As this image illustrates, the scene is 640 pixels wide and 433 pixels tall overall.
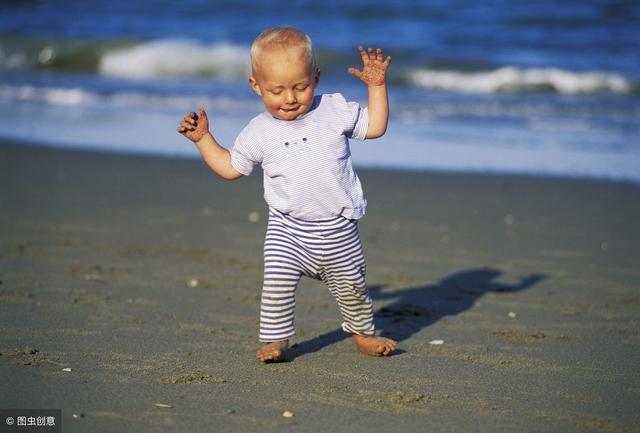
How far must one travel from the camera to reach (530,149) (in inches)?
375

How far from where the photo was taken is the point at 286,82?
11.9 feet

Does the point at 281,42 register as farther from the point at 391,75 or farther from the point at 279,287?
the point at 391,75

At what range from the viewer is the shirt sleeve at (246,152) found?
380 centimetres

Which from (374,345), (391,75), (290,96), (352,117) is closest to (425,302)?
(374,345)

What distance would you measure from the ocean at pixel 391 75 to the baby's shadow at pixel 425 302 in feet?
10.1

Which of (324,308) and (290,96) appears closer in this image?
(290,96)

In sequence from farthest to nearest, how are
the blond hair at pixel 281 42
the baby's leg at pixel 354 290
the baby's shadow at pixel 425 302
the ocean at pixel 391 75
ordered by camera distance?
the ocean at pixel 391 75 < the baby's shadow at pixel 425 302 < the baby's leg at pixel 354 290 < the blond hair at pixel 281 42

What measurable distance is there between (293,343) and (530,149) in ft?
19.5

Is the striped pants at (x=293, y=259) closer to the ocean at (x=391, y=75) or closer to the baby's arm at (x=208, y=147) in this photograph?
the baby's arm at (x=208, y=147)

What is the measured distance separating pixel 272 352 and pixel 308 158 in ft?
2.57

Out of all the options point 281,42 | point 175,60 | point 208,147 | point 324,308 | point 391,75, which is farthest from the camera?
point 175,60

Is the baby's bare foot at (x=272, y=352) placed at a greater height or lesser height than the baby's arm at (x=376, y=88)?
lesser

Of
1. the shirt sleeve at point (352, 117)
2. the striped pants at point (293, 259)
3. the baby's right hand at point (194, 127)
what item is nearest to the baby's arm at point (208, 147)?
the baby's right hand at point (194, 127)

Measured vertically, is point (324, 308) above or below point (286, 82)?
below
